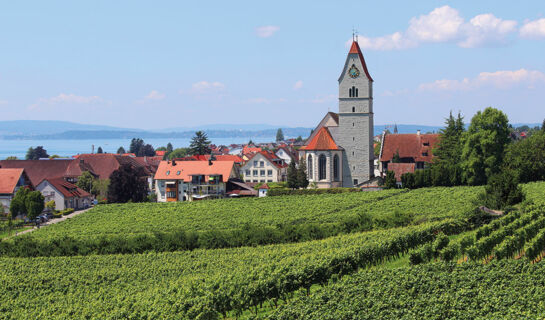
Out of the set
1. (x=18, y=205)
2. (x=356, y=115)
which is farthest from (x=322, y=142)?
(x=18, y=205)

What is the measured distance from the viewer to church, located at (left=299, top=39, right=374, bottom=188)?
269 ft

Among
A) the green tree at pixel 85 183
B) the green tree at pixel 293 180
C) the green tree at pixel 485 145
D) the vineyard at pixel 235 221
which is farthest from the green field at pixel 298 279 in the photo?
the green tree at pixel 85 183

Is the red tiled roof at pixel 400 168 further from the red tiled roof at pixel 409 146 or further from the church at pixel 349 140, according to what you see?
the red tiled roof at pixel 409 146

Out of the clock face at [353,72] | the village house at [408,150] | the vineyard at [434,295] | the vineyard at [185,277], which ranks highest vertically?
the clock face at [353,72]

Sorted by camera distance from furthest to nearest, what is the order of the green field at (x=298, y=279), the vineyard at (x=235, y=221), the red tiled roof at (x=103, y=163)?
the red tiled roof at (x=103, y=163), the vineyard at (x=235, y=221), the green field at (x=298, y=279)

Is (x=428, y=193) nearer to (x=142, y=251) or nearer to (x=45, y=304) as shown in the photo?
(x=142, y=251)

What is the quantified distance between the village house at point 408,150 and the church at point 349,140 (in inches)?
261

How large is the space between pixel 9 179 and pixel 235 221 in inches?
1498

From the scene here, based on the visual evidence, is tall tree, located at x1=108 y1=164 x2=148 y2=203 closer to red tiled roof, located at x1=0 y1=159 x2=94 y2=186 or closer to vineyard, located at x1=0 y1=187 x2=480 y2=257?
vineyard, located at x1=0 y1=187 x2=480 y2=257

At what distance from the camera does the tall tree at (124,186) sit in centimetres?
8288

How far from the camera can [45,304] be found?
33062 mm

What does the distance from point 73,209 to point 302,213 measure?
35740 millimetres

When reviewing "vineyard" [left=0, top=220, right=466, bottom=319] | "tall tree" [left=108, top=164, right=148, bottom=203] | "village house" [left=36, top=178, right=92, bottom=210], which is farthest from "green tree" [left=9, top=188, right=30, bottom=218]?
"vineyard" [left=0, top=220, right=466, bottom=319]

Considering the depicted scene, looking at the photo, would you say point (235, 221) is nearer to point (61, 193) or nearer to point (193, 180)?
point (193, 180)
